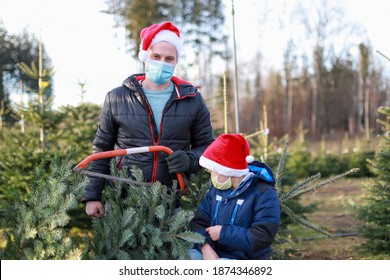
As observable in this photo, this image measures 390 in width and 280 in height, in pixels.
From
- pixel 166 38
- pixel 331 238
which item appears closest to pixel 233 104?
pixel 331 238

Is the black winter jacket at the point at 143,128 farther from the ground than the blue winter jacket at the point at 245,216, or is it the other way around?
the black winter jacket at the point at 143,128

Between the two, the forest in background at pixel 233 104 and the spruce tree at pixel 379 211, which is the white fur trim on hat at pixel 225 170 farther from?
the spruce tree at pixel 379 211

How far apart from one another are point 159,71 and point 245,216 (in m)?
1.19

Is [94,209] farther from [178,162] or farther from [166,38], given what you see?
[166,38]

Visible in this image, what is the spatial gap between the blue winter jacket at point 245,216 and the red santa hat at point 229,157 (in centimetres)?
9

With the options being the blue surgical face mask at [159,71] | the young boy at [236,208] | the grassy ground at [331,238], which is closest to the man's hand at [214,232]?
the young boy at [236,208]

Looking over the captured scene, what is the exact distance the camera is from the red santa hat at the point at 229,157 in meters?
2.79

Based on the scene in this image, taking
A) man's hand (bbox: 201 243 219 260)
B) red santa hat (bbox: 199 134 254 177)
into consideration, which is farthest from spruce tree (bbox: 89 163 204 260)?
red santa hat (bbox: 199 134 254 177)

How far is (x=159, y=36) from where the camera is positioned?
3359mm

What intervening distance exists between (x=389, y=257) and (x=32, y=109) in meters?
5.56

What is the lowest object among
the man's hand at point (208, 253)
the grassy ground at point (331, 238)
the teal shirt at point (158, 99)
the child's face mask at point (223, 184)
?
the grassy ground at point (331, 238)

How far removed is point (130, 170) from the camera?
3.20 metres

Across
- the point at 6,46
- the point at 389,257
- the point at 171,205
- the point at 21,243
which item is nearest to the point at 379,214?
the point at 389,257

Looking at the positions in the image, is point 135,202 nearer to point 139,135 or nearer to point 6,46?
point 139,135
